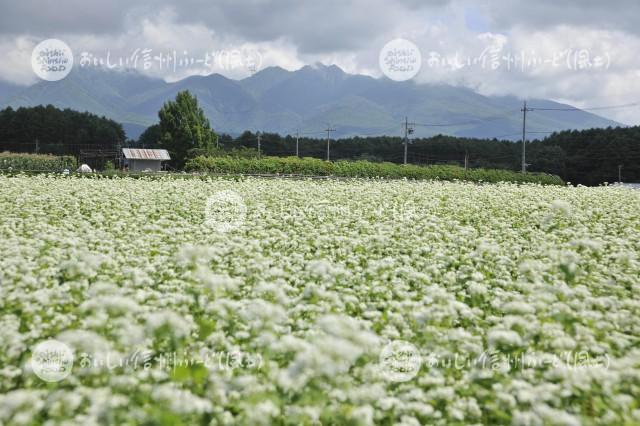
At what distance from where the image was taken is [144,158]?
75188mm

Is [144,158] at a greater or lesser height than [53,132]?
lesser

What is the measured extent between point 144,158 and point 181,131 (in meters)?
7.23

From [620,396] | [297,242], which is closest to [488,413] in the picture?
[620,396]

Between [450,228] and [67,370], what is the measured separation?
395 inches

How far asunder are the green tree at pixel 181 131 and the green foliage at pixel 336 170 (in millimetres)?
34853

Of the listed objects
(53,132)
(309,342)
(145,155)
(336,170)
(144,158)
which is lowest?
(309,342)

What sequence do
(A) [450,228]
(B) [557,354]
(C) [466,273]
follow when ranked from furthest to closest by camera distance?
(A) [450,228] → (C) [466,273] → (B) [557,354]

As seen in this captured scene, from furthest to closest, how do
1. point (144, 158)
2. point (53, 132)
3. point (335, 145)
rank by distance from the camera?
1. point (335, 145)
2. point (53, 132)
3. point (144, 158)

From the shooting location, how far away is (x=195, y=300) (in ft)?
18.8

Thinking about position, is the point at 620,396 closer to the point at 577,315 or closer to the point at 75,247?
the point at 577,315

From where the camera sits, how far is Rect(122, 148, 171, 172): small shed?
7554 cm

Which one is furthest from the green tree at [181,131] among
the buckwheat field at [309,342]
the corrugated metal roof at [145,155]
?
the buckwheat field at [309,342]

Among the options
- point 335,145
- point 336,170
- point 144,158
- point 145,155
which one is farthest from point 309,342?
point 335,145

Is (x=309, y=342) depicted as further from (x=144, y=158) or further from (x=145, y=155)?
(x=145, y=155)
